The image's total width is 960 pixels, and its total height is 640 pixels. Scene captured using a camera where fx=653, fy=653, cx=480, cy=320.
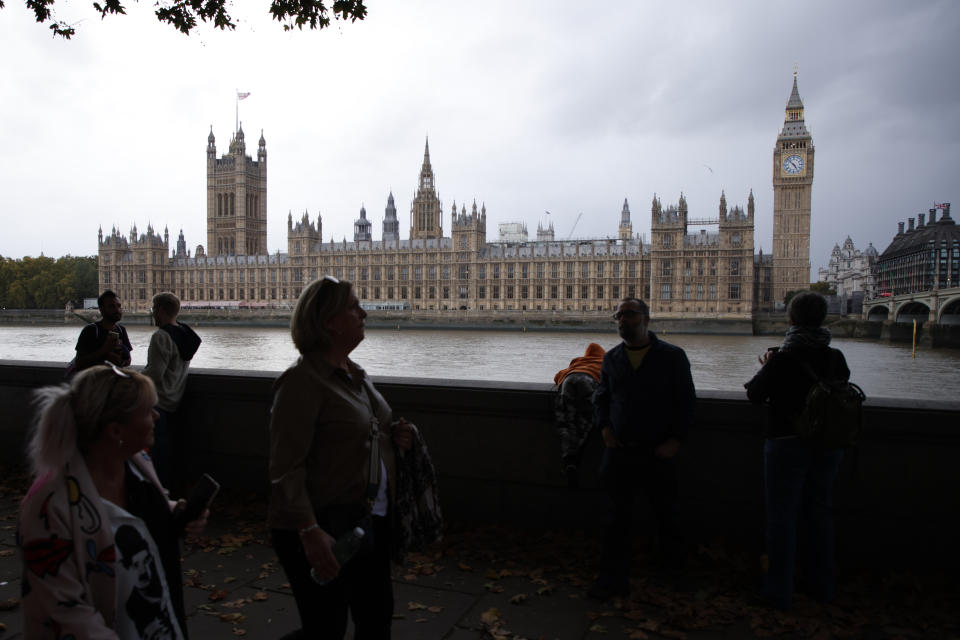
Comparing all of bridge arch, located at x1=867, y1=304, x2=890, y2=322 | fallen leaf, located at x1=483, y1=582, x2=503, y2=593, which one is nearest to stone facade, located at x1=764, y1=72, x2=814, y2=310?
bridge arch, located at x1=867, y1=304, x2=890, y2=322

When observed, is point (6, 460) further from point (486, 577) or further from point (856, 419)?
point (856, 419)

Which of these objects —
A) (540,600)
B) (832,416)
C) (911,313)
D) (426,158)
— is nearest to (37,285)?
(426,158)

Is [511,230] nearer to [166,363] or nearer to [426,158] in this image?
[426,158]

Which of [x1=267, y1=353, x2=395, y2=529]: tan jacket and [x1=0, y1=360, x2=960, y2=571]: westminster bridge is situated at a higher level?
[x1=267, y1=353, x2=395, y2=529]: tan jacket

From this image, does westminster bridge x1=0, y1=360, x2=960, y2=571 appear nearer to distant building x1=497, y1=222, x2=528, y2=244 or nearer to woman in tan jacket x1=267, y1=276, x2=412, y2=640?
woman in tan jacket x1=267, y1=276, x2=412, y2=640

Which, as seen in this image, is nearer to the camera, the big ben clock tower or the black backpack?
the black backpack

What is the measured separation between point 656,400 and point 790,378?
22.4 inches

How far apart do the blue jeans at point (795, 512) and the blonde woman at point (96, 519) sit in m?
2.40

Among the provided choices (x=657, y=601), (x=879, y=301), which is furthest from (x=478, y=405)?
(x=879, y=301)

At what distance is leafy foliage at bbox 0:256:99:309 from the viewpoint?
231ft

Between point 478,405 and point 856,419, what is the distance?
188 cm

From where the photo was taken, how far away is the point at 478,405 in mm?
3723

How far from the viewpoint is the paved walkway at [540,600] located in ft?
8.66

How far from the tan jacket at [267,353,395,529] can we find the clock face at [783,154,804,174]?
258 ft
